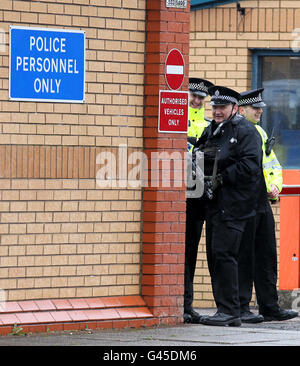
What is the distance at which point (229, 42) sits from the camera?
13.4 m

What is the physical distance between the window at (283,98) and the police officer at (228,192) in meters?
2.82

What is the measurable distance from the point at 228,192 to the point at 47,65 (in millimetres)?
1895

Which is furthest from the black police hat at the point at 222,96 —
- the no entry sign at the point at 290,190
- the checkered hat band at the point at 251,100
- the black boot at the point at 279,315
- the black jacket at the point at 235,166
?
the no entry sign at the point at 290,190

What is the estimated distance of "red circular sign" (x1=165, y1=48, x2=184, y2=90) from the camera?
10.4m

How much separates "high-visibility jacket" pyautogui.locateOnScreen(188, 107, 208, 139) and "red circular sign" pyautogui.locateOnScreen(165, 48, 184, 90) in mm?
968

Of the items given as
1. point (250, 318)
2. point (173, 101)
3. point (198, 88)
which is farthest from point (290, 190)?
point (173, 101)

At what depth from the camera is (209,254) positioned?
10.8 metres

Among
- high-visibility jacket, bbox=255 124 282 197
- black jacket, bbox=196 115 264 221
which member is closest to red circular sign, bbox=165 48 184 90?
black jacket, bbox=196 115 264 221

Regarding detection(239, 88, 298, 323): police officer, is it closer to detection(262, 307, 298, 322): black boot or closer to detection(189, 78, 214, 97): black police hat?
detection(262, 307, 298, 322): black boot

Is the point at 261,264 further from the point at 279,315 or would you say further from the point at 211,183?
the point at 211,183
